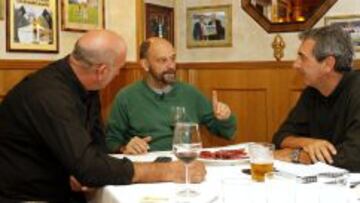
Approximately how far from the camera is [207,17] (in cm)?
439

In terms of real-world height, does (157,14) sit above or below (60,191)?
above

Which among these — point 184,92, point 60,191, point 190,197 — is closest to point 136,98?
point 184,92

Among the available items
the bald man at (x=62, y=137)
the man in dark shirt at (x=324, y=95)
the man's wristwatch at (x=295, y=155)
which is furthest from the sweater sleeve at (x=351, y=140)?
the bald man at (x=62, y=137)

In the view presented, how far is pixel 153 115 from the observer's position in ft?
9.97

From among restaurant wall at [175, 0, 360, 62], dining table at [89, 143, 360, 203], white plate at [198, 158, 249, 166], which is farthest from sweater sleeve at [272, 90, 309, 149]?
restaurant wall at [175, 0, 360, 62]

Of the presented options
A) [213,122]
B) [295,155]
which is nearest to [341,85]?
[295,155]

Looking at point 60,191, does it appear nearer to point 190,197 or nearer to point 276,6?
point 190,197

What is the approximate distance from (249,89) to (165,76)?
3.82ft

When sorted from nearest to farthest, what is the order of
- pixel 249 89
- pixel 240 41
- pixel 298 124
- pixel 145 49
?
pixel 298 124
pixel 145 49
pixel 249 89
pixel 240 41

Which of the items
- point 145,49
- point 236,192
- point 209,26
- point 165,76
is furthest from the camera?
point 209,26

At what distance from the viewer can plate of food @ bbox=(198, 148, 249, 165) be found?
206 cm

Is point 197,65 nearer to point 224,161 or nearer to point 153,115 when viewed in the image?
point 153,115

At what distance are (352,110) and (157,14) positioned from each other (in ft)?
7.68

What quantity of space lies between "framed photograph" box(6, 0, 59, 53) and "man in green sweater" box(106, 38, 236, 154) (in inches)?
24.3
